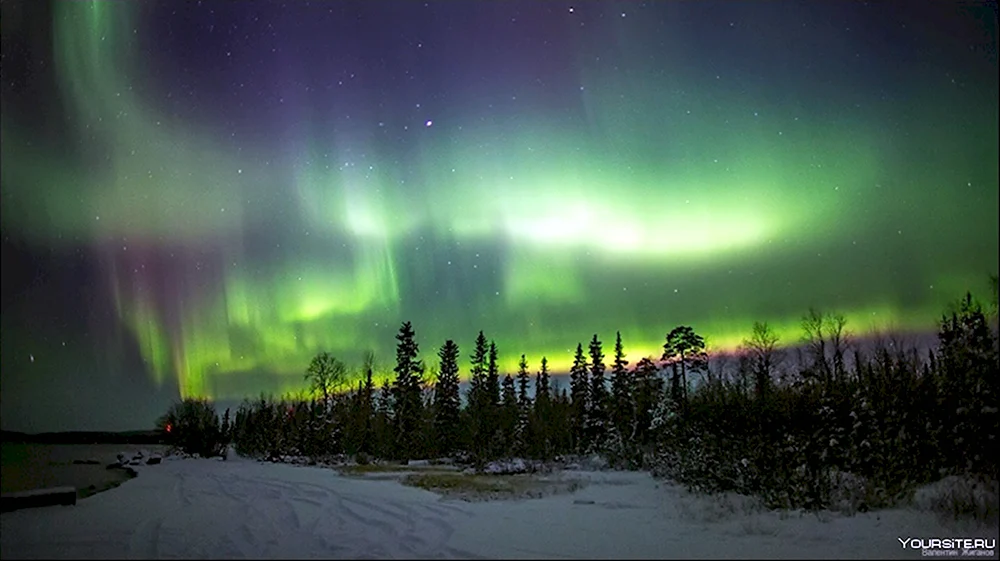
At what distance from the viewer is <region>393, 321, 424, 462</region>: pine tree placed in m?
30.3

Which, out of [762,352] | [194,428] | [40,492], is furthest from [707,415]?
[194,428]

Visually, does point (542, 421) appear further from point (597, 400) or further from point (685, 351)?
point (685, 351)

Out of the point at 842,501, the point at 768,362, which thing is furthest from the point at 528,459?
the point at 842,501

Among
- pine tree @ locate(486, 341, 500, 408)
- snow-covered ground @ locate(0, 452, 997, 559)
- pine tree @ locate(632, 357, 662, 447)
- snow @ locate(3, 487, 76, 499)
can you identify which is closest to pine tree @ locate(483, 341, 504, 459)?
pine tree @ locate(486, 341, 500, 408)

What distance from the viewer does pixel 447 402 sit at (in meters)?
31.7

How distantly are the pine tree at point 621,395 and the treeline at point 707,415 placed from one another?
7cm

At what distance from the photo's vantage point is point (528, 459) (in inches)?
978

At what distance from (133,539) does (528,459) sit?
17.0m

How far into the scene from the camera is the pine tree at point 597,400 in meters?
27.8

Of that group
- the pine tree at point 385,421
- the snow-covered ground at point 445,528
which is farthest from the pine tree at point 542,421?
the snow-covered ground at point 445,528

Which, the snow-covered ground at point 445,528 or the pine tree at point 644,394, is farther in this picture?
the pine tree at point 644,394

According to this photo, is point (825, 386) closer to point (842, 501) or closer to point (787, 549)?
point (842, 501)

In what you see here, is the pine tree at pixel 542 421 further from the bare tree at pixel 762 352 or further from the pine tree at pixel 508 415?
the bare tree at pixel 762 352

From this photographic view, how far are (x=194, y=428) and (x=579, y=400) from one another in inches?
868
